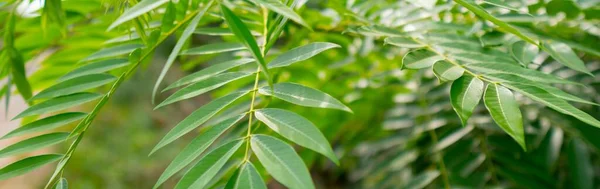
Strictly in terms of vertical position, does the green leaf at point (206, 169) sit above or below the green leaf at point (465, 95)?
above

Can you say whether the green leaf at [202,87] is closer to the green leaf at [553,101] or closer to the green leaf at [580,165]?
the green leaf at [553,101]

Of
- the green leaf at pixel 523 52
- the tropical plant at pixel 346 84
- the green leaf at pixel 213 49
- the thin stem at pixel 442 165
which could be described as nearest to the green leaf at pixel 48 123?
the tropical plant at pixel 346 84

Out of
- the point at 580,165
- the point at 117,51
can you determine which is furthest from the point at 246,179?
the point at 580,165

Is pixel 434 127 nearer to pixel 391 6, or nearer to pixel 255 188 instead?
pixel 391 6

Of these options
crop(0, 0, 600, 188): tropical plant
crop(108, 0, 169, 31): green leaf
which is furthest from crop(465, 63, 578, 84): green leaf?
crop(108, 0, 169, 31): green leaf

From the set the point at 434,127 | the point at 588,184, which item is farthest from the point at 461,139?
the point at 588,184

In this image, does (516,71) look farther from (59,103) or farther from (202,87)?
(59,103)
